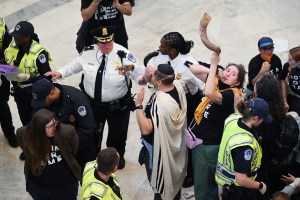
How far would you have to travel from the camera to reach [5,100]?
5.33 m

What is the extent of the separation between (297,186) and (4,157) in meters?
3.18

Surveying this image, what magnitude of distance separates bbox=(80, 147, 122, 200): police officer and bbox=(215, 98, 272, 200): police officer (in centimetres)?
90

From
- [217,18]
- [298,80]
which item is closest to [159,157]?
[298,80]

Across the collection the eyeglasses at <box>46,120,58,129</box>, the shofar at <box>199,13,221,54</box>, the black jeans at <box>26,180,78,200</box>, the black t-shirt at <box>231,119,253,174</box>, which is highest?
the shofar at <box>199,13,221,54</box>

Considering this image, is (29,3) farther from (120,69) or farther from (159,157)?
(159,157)

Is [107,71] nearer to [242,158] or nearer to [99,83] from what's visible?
[99,83]

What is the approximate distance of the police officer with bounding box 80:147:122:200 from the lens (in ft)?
11.0

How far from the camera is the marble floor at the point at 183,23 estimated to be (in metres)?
7.23

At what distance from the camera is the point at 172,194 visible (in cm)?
445

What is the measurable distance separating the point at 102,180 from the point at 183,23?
16.2 feet

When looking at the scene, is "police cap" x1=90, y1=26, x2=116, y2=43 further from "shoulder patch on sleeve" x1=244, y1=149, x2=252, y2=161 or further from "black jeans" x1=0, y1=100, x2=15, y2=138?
"shoulder patch on sleeve" x1=244, y1=149, x2=252, y2=161

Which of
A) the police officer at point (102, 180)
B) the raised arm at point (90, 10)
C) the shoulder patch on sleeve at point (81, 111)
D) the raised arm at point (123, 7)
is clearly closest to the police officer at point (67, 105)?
the shoulder patch on sleeve at point (81, 111)

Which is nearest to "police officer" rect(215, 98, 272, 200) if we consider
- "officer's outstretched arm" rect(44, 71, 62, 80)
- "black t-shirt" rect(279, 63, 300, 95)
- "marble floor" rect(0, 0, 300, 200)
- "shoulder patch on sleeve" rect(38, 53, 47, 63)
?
"black t-shirt" rect(279, 63, 300, 95)

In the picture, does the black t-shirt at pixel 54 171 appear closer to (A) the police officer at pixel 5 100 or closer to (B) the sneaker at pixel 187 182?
(B) the sneaker at pixel 187 182
